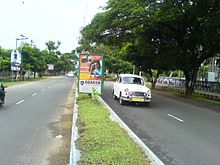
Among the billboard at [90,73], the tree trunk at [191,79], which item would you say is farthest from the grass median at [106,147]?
the tree trunk at [191,79]

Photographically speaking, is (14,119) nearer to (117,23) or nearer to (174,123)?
(174,123)

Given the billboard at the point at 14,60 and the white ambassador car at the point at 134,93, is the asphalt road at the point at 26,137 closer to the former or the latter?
the white ambassador car at the point at 134,93

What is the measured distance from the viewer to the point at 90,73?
19.1m

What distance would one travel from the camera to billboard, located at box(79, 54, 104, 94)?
1892 cm

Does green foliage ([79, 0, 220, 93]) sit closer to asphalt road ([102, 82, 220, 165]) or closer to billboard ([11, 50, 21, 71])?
asphalt road ([102, 82, 220, 165])

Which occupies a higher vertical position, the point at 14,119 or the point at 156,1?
the point at 156,1

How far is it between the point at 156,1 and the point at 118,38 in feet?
33.8

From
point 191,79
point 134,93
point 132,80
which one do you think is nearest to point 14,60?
point 191,79

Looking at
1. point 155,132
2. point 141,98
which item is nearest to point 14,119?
point 155,132

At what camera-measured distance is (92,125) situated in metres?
9.78

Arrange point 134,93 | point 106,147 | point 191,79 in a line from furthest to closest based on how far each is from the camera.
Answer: point 191,79, point 134,93, point 106,147

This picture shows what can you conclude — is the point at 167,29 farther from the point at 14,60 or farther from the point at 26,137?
the point at 14,60

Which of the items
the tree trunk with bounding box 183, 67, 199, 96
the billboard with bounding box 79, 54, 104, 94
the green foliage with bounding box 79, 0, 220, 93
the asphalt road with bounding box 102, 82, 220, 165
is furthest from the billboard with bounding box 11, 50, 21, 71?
the asphalt road with bounding box 102, 82, 220, 165

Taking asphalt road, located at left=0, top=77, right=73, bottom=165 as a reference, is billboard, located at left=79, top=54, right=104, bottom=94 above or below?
above
